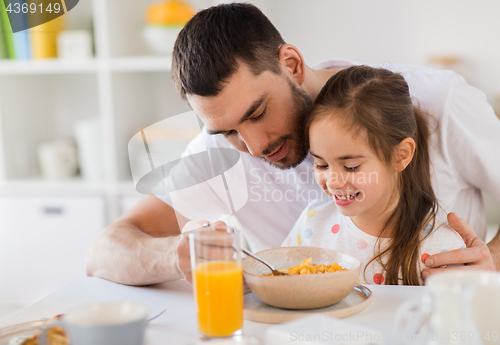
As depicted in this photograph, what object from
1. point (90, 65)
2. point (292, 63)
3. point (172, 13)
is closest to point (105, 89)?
point (90, 65)

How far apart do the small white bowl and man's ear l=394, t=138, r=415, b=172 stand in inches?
52.4

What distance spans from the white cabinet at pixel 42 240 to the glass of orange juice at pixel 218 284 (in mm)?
1705

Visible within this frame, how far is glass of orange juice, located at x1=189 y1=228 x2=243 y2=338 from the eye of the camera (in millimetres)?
652

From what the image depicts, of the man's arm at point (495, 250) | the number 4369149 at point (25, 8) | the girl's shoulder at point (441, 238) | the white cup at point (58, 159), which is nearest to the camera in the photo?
the girl's shoulder at point (441, 238)

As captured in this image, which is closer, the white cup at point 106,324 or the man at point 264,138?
the white cup at point 106,324

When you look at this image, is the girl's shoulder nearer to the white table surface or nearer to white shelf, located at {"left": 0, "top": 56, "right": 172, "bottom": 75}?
the white table surface

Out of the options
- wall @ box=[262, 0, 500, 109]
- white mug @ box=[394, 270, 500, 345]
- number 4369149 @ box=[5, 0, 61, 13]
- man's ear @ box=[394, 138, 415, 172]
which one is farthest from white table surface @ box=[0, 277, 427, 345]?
number 4369149 @ box=[5, 0, 61, 13]

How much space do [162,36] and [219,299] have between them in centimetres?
173

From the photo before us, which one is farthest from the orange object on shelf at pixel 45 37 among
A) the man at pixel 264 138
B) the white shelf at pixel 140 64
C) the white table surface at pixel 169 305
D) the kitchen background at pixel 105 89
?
the white table surface at pixel 169 305

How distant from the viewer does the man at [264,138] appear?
1.06 m

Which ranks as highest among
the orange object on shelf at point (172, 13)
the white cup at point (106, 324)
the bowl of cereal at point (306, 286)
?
the orange object on shelf at point (172, 13)

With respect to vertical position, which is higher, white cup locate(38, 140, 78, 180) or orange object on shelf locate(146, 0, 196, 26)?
orange object on shelf locate(146, 0, 196, 26)

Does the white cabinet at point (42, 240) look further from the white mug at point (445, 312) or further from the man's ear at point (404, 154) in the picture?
the white mug at point (445, 312)

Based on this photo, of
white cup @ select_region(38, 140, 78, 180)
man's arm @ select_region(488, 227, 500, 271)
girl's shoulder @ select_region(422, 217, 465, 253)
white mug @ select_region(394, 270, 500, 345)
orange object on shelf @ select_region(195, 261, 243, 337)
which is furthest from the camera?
white cup @ select_region(38, 140, 78, 180)
